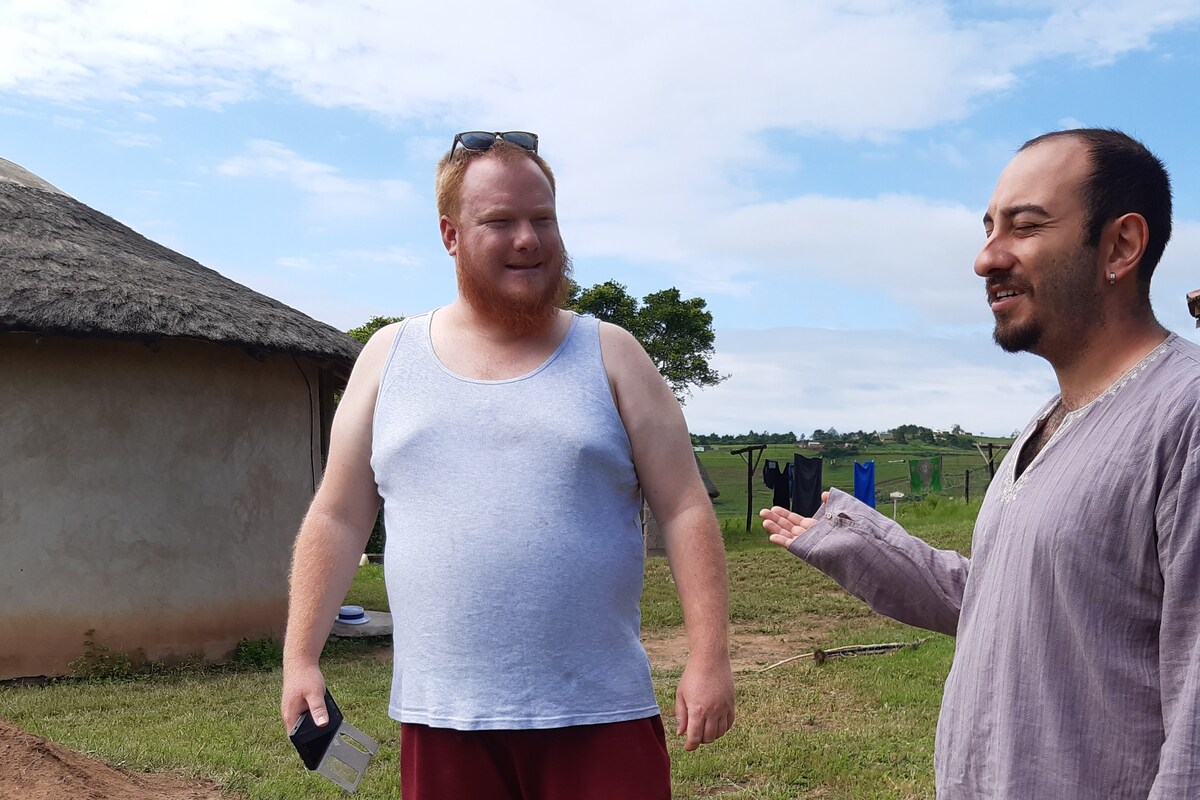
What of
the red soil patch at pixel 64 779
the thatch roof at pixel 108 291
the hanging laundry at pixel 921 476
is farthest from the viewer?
the hanging laundry at pixel 921 476

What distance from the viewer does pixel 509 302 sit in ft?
7.98

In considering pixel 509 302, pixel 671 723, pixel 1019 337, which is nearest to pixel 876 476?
pixel 671 723

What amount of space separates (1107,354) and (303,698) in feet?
5.67

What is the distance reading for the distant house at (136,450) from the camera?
852cm

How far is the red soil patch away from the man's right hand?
2.83 meters

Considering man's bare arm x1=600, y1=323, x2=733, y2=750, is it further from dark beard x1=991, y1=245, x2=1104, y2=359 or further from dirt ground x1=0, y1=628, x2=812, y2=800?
dirt ground x1=0, y1=628, x2=812, y2=800

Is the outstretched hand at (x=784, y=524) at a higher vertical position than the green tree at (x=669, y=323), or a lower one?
lower

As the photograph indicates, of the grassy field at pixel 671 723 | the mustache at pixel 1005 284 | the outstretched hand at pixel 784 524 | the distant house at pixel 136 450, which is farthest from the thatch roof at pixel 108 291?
the mustache at pixel 1005 284

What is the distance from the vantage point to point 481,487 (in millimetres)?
2318

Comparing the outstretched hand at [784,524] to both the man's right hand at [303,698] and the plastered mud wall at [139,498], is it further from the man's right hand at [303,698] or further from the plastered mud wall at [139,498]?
the plastered mud wall at [139,498]

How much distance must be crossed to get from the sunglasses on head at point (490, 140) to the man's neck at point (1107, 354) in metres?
1.26

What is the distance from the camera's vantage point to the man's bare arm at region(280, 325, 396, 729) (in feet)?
8.20

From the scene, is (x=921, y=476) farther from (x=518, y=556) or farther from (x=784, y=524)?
(x=518, y=556)

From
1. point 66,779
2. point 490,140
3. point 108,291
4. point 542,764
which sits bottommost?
point 66,779
